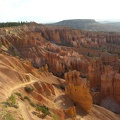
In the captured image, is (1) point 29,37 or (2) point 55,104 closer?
(2) point 55,104

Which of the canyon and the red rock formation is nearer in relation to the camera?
the canyon

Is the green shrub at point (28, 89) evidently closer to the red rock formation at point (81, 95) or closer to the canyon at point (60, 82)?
the canyon at point (60, 82)

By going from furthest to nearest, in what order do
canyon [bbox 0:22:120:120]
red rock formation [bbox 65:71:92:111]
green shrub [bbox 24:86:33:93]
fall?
red rock formation [bbox 65:71:92:111] → green shrub [bbox 24:86:33:93] → canyon [bbox 0:22:120:120]

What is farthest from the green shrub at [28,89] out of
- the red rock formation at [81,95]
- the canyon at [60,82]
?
the red rock formation at [81,95]

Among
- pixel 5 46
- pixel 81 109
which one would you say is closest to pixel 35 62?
pixel 5 46

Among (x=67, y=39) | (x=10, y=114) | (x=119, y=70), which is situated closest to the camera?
(x=10, y=114)

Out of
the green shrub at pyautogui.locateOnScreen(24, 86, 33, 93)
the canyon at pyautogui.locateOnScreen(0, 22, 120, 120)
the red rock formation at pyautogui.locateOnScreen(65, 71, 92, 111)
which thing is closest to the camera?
the canyon at pyautogui.locateOnScreen(0, 22, 120, 120)

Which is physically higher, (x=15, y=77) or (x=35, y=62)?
(x=15, y=77)

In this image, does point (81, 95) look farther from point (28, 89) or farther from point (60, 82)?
point (60, 82)

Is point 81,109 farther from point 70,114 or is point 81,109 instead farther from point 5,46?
point 5,46

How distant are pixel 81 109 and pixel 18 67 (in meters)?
10.6

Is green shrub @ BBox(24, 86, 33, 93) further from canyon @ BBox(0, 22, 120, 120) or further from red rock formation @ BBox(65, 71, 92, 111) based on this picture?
red rock formation @ BBox(65, 71, 92, 111)

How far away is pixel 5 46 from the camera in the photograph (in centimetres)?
5906

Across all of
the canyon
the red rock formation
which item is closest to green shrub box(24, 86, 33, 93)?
the canyon
